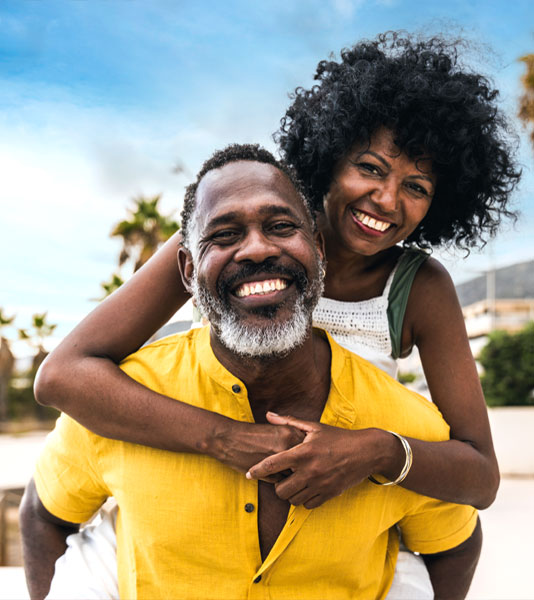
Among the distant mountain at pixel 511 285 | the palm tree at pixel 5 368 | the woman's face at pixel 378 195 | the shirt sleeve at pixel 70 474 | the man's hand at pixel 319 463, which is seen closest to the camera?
the man's hand at pixel 319 463

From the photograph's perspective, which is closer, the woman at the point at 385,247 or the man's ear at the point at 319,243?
the woman at the point at 385,247

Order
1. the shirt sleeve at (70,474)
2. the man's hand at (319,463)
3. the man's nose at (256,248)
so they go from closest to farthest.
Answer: the man's hand at (319,463) < the man's nose at (256,248) < the shirt sleeve at (70,474)

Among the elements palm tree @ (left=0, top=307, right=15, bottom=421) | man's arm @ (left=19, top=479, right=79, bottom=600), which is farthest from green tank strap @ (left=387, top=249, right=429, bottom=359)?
palm tree @ (left=0, top=307, right=15, bottom=421)

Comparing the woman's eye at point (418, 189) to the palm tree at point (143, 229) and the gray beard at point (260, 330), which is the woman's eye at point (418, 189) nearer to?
the gray beard at point (260, 330)

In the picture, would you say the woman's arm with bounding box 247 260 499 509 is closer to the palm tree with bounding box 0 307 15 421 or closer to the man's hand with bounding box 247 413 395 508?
the man's hand with bounding box 247 413 395 508

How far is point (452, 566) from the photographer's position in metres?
2.75

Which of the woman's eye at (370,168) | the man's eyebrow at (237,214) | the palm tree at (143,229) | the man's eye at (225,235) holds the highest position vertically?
the palm tree at (143,229)

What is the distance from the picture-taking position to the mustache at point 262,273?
2305 mm

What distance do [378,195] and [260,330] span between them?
992mm

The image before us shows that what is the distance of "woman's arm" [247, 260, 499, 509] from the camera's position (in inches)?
84.4

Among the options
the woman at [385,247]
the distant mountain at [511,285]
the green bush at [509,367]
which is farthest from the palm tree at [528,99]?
the distant mountain at [511,285]

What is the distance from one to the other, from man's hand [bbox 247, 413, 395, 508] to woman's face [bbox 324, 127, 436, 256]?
108 cm

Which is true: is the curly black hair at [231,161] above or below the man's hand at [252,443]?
above

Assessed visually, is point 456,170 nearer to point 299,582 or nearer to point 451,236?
point 451,236
